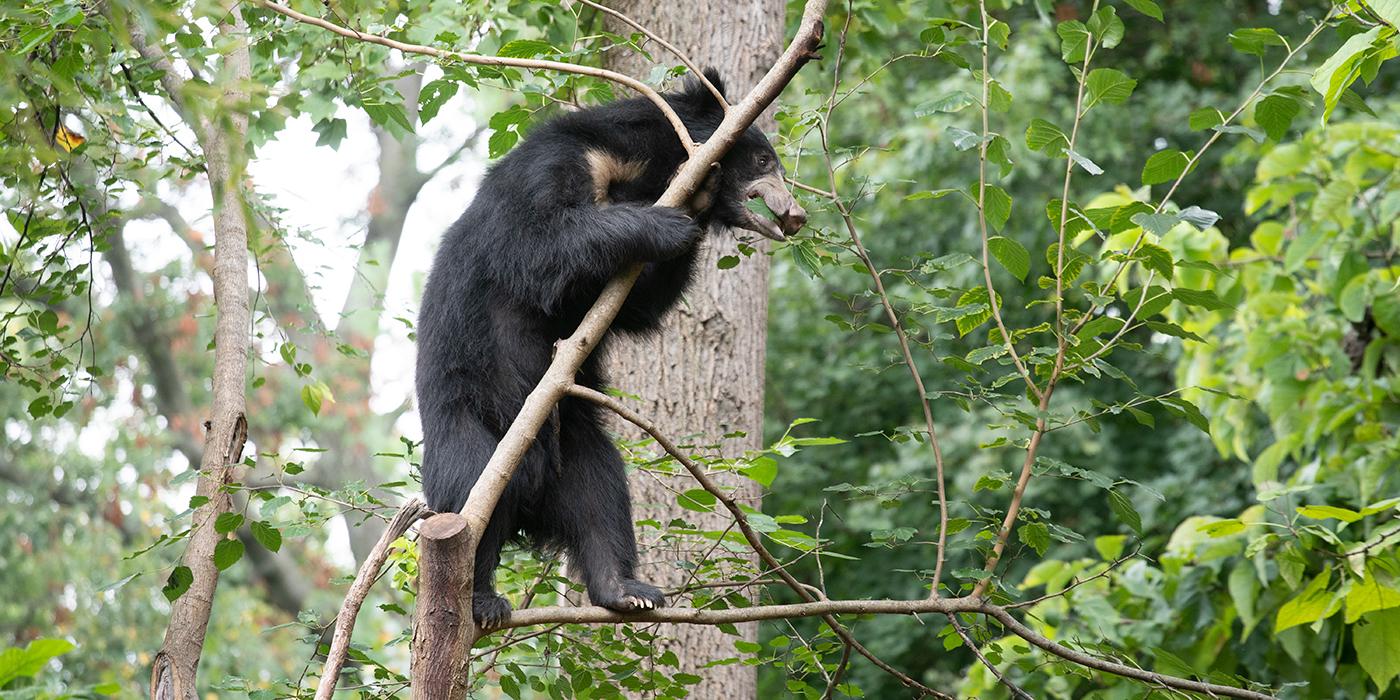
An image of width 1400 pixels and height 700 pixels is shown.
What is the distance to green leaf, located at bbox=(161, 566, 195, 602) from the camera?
2961mm

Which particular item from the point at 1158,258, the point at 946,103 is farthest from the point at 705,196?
the point at 1158,258

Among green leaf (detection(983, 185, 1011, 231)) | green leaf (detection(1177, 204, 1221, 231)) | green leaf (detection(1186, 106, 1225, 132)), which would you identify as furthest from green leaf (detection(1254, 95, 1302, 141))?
green leaf (detection(983, 185, 1011, 231))

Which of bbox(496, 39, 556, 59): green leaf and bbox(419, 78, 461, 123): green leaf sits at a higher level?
bbox(419, 78, 461, 123): green leaf

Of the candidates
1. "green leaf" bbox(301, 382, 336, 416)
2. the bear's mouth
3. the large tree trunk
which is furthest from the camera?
the large tree trunk

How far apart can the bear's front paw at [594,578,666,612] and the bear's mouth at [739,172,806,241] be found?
3.11ft

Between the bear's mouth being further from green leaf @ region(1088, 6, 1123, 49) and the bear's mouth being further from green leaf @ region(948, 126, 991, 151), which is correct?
green leaf @ region(1088, 6, 1123, 49)

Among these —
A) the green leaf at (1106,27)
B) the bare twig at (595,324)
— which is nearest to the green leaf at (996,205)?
the green leaf at (1106,27)

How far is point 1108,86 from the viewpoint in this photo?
2977 millimetres

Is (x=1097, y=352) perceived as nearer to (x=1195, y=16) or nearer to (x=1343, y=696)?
(x=1343, y=696)

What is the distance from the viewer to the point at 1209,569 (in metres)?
4.84

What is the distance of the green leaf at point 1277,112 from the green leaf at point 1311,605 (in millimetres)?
1527

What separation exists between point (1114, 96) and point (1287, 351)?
2345mm

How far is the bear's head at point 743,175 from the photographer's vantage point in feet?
10.7

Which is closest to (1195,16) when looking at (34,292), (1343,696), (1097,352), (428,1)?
(1343,696)
